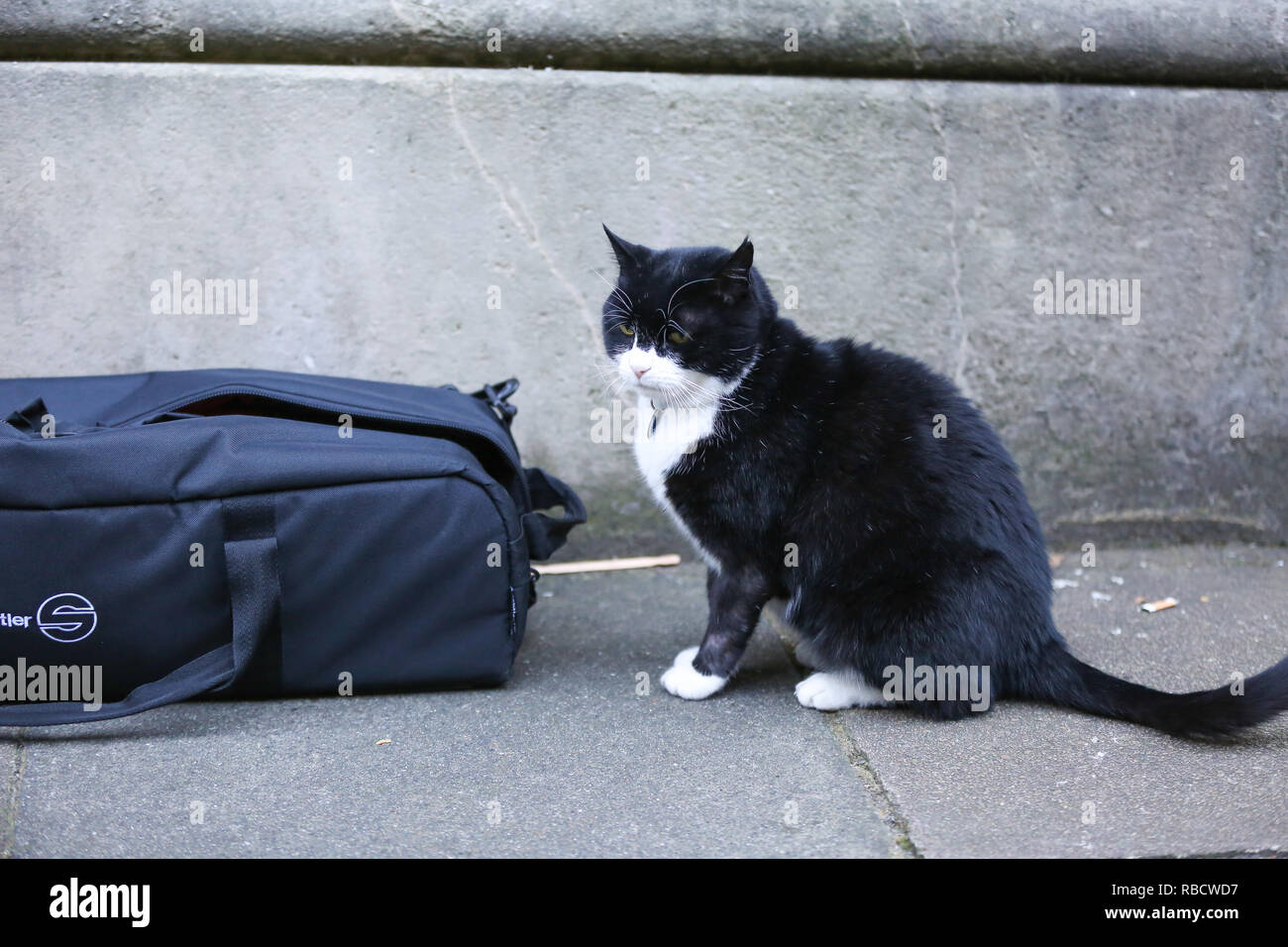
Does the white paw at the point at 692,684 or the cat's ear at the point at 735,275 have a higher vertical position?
the cat's ear at the point at 735,275

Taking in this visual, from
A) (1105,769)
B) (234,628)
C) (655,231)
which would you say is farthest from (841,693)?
(655,231)

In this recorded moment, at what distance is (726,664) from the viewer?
2219 millimetres

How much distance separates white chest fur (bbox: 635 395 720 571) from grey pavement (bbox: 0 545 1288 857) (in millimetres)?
398

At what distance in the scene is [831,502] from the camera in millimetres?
2127

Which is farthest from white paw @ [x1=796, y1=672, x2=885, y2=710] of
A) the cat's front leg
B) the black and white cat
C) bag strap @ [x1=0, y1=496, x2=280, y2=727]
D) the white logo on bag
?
the white logo on bag

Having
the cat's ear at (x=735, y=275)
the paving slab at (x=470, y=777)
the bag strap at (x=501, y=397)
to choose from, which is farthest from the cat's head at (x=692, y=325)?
the paving slab at (x=470, y=777)

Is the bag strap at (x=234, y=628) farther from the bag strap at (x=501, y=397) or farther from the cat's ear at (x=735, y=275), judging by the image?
the cat's ear at (x=735, y=275)

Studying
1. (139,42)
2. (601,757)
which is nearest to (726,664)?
(601,757)

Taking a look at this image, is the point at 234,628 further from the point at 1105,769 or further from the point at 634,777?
the point at 1105,769

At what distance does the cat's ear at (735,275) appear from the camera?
207 cm

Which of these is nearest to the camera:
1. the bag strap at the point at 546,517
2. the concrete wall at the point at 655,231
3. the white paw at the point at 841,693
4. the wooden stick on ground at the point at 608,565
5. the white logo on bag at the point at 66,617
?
the white logo on bag at the point at 66,617

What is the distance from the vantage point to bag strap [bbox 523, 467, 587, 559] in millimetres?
2363

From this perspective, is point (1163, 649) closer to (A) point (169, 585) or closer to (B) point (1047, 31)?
(B) point (1047, 31)

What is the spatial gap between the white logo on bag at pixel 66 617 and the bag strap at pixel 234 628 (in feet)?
0.44
